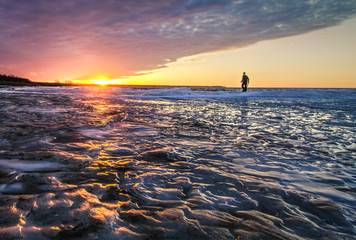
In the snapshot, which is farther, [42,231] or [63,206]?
[63,206]

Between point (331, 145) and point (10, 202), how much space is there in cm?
466

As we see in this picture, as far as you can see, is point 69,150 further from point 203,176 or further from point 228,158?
point 228,158

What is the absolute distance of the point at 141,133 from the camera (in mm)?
4473

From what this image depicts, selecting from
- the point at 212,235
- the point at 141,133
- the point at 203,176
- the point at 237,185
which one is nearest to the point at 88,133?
the point at 141,133

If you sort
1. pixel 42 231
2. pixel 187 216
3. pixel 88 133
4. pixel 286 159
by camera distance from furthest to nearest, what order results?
1. pixel 88 133
2. pixel 286 159
3. pixel 187 216
4. pixel 42 231

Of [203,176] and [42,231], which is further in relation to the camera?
[203,176]

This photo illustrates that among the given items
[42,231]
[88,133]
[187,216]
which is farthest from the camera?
[88,133]

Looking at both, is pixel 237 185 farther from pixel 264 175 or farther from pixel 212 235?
pixel 212 235

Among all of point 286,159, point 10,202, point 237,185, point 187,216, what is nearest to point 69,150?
point 10,202

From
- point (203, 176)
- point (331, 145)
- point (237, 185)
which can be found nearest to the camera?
point (237, 185)

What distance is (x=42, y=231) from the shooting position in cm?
136

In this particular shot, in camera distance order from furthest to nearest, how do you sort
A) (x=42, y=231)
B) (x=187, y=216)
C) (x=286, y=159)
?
(x=286, y=159)
(x=187, y=216)
(x=42, y=231)

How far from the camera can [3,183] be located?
1994mm

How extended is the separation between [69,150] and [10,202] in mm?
1487
